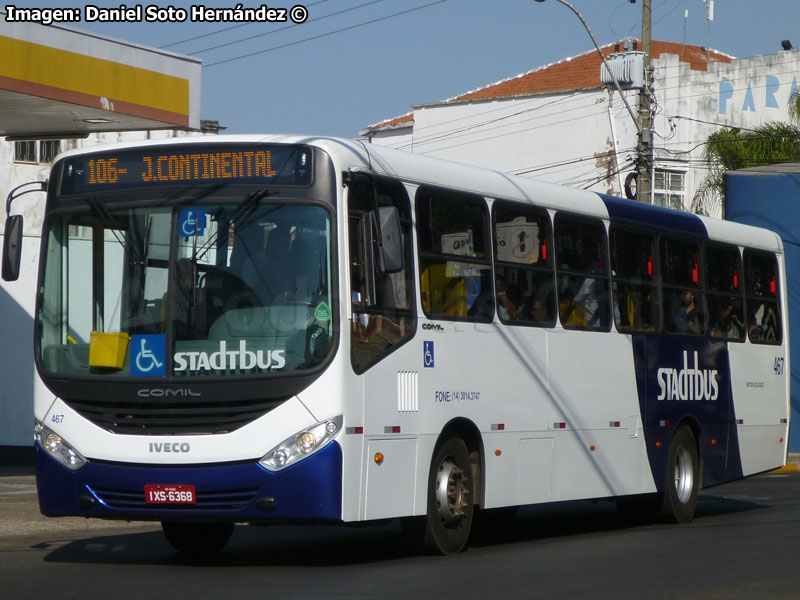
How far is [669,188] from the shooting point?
4669 cm

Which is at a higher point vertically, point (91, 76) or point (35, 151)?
point (35, 151)

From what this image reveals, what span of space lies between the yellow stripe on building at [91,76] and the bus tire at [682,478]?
8550 mm

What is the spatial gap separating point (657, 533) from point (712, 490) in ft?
24.3

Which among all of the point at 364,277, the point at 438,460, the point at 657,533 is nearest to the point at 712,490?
the point at 657,533

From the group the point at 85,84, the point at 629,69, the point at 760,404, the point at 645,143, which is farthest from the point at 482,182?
the point at 629,69

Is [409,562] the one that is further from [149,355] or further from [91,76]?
[91,76]

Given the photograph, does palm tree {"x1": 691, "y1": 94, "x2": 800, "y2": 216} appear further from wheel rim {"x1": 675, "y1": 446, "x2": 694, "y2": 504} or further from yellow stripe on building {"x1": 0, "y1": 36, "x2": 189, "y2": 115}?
wheel rim {"x1": 675, "y1": 446, "x2": 694, "y2": 504}

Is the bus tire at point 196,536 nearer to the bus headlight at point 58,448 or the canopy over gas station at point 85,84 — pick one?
the bus headlight at point 58,448

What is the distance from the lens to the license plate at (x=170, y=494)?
973 cm

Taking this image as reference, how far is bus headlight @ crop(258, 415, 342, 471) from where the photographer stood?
31.6 feet

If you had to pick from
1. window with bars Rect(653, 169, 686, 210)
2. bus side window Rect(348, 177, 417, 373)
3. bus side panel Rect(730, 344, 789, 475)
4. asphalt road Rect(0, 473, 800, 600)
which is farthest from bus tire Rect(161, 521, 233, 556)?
window with bars Rect(653, 169, 686, 210)

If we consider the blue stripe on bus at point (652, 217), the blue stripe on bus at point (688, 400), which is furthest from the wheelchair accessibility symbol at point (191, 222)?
the blue stripe on bus at point (688, 400)

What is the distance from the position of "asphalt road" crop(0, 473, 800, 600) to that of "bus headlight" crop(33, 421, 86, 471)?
2.56 ft

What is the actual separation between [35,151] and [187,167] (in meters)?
17.2
